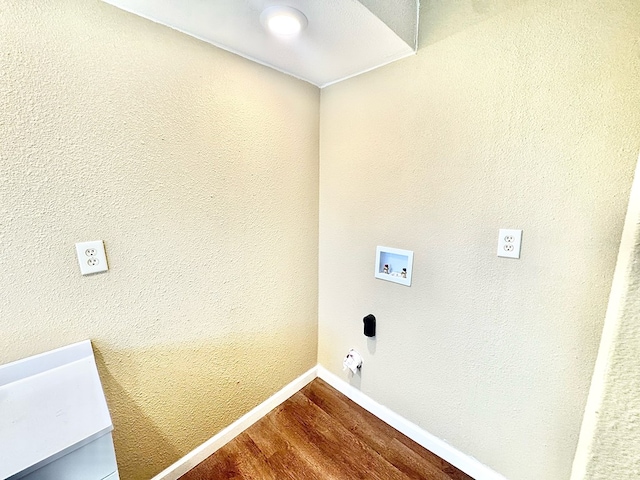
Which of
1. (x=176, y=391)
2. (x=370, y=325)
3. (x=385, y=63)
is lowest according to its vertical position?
(x=176, y=391)

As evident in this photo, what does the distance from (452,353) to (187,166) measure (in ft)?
4.84

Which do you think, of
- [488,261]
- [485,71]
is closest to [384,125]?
[485,71]

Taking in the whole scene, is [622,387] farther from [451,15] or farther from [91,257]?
[91,257]

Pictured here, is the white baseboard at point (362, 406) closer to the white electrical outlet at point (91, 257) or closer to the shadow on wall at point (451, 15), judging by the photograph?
the white electrical outlet at point (91, 257)

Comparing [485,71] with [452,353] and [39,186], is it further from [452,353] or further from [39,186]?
[39,186]

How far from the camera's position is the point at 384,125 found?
1.36 m

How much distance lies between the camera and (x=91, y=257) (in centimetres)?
96

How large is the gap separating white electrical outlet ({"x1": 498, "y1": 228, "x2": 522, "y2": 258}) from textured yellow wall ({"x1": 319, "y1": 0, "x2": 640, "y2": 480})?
29mm

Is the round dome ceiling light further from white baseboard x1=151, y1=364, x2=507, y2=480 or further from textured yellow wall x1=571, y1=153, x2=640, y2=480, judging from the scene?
white baseboard x1=151, y1=364, x2=507, y2=480

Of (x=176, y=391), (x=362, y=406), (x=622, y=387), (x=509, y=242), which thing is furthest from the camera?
(x=362, y=406)

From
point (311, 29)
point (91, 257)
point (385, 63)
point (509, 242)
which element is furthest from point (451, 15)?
point (91, 257)

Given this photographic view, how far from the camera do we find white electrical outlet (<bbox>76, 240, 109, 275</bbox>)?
0.94 metres

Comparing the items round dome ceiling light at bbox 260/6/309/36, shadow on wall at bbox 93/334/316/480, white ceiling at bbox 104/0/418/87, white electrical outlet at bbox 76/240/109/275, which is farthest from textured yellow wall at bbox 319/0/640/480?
white electrical outlet at bbox 76/240/109/275

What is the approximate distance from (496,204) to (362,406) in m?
1.39
